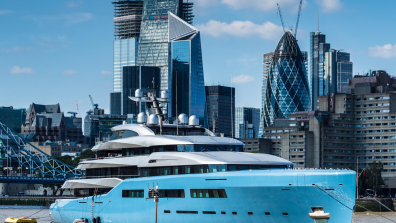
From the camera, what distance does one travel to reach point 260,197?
36.2m

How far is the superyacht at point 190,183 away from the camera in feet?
116

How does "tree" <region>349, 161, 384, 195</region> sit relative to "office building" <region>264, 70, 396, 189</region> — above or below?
A: below

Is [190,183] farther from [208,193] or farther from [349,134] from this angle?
[349,134]

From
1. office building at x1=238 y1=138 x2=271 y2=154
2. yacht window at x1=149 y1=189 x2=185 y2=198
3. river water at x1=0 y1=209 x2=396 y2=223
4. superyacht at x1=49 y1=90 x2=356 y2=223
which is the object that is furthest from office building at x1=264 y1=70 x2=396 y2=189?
yacht window at x1=149 y1=189 x2=185 y2=198

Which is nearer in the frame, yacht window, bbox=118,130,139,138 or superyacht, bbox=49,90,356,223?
superyacht, bbox=49,90,356,223

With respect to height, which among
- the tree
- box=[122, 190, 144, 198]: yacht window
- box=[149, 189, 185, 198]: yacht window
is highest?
box=[149, 189, 185, 198]: yacht window

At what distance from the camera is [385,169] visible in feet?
506

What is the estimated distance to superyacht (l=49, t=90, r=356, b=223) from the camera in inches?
1388

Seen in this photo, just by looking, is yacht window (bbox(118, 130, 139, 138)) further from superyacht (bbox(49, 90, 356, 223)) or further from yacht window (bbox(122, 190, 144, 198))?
yacht window (bbox(122, 190, 144, 198))

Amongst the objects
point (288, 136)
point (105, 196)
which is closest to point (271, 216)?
point (105, 196)

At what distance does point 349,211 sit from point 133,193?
48.1 feet

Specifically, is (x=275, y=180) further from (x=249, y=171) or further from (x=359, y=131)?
(x=359, y=131)

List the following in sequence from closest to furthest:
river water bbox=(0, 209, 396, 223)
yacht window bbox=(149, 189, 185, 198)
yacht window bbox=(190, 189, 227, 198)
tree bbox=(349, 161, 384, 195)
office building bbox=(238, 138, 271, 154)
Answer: yacht window bbox=(190, 189, 227, 198)
yacht window bbox=(149, 189, 185, 198)
river water bbox=(0, 209, 396, 223)
tree bbox=(349, 161, 384, 195)
office building bbox=(238, 138, 271, 154)

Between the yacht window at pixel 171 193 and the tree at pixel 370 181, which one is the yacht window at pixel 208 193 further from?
the tree at pixel 370 181
